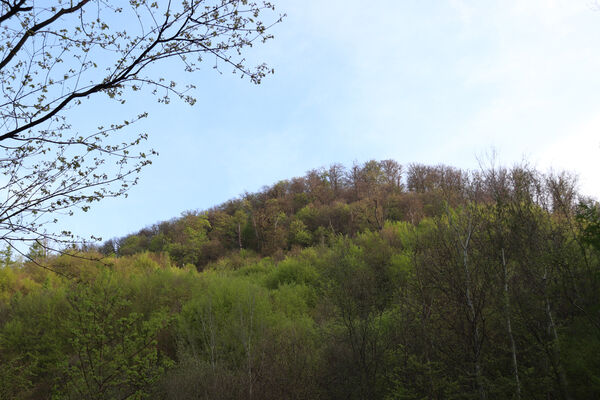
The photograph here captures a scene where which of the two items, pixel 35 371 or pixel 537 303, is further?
pixel 35 371

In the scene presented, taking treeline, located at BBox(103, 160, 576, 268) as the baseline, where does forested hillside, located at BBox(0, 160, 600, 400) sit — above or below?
below

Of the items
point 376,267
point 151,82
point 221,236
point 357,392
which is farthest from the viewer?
point 221,236

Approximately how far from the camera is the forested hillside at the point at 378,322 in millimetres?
8867

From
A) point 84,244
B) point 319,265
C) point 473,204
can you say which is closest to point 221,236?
point 319,265

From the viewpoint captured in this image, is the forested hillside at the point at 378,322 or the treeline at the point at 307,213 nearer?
the forested hillside at the point at 378,322

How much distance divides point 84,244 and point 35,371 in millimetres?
17387

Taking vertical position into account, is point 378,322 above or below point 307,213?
below

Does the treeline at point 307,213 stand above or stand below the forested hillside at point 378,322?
above

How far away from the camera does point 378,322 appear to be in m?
13.9

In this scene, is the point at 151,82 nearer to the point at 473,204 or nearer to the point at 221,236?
the point at 473,204

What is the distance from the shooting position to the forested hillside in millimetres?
8867

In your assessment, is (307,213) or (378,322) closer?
(378,322)

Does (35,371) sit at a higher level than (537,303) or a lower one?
lower

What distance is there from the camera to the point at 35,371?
675 inches
